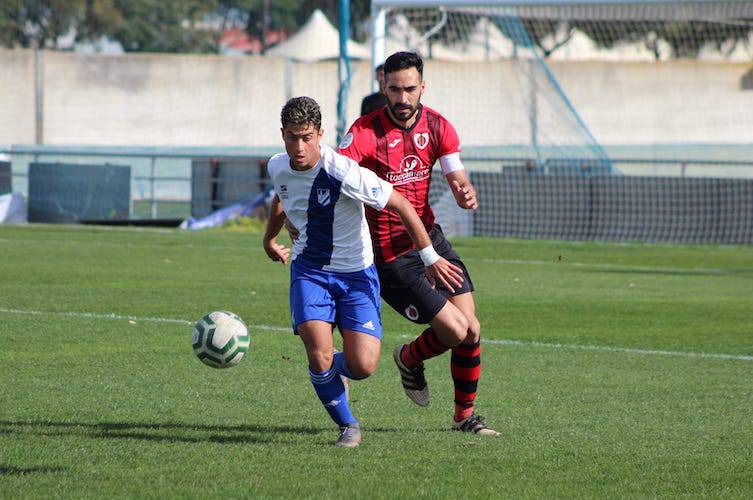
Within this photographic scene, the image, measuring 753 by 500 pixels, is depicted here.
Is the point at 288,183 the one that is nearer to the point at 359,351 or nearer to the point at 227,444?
the point at 359,351

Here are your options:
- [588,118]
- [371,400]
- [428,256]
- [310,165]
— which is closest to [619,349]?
[371,400]

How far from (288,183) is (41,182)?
2076cm

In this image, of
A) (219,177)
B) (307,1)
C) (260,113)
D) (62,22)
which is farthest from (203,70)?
(307,1)

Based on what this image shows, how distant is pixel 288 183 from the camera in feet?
21.1

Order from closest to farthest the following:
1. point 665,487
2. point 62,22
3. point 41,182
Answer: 1. point 665,487
2. point 41,182
3. point 62,22

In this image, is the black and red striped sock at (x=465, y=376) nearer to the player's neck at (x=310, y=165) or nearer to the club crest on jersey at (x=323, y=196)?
the club crest on jersey at (x=323, y=196)

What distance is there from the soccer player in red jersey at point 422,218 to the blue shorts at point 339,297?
472 mm

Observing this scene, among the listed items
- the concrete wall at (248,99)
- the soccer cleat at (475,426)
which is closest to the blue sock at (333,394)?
the soccer cleat at (475,426)

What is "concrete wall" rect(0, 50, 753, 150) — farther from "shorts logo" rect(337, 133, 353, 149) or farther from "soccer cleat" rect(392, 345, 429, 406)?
"shorts logo" rect(337, 133, 353, 149)

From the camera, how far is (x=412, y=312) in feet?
22.9

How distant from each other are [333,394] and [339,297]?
507 mm

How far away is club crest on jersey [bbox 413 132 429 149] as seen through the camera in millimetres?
7012

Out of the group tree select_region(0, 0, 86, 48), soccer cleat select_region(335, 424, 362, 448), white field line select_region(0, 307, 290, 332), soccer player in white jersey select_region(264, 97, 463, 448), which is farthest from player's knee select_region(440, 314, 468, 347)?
tree select_region(0, 0, 86, 48)

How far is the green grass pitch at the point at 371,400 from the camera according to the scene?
5.43 meters
